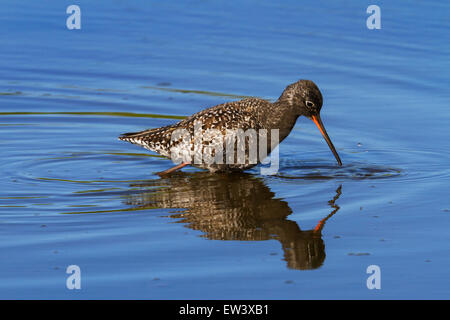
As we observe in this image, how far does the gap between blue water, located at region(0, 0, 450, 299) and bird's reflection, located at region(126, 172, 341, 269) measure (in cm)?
3

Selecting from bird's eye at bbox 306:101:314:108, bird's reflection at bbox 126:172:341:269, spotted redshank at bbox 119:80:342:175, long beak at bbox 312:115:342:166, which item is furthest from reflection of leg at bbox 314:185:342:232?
Answer: bird's eye at bbox 306:101:314:108

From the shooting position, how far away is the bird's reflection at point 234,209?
8562mm

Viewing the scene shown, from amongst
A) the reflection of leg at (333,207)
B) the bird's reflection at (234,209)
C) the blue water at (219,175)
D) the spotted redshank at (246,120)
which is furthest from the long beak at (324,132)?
the bird's reflection at (234,209)

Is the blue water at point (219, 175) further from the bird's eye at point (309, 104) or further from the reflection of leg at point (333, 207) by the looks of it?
the bird's eye at point (309, 104)

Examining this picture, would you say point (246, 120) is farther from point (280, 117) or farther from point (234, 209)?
point (234, 209)

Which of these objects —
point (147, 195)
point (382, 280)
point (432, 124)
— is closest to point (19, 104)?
point (147, 195)

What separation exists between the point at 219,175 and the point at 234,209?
153 cm

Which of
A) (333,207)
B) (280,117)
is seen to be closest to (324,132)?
(280,117)

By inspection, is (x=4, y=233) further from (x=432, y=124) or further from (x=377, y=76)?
(x=377, y=76)

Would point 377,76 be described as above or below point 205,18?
below

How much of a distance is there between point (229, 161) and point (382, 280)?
3.51 metres

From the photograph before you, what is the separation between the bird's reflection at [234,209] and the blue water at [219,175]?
0.11ft

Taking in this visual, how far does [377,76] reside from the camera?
14.9 m

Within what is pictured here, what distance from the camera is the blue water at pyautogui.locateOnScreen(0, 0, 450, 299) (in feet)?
25.6
